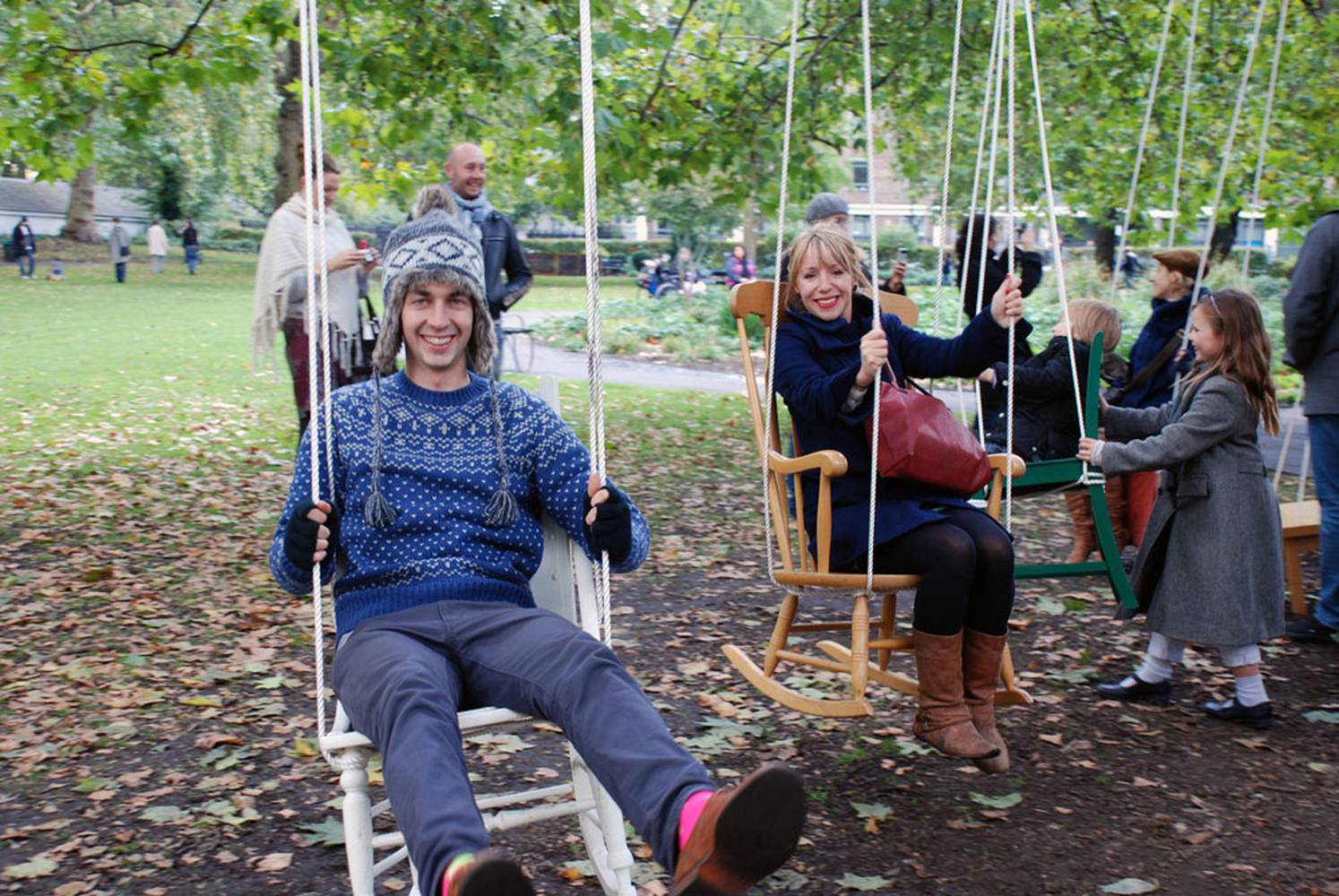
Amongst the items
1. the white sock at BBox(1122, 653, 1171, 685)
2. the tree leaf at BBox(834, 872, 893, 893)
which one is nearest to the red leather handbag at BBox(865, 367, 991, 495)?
the tree leaf at BBox(834, 872, 893, 893)

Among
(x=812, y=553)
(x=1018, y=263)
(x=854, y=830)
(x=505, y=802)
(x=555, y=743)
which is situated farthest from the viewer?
(x=1018, y=263)

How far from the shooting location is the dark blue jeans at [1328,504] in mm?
5156

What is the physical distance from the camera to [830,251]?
3.77 meters

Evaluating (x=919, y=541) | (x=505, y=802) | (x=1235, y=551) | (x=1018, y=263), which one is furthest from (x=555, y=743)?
(x=1018, y=263)

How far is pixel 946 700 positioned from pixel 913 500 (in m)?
0.56

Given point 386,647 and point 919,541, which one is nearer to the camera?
point 386,647

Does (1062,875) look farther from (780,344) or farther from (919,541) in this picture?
(780,344)

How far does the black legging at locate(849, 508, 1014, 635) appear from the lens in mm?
3430

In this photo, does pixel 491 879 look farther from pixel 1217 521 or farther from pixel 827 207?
pixel 827 207

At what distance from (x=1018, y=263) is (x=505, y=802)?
4.28 metres

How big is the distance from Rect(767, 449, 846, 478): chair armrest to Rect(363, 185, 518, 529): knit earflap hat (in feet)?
2.90

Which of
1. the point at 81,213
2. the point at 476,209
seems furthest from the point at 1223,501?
the point at 81,213

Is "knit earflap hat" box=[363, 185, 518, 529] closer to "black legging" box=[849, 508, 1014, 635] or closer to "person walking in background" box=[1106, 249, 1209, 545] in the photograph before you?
"black legging" box=[849, 508, 1014, 635]

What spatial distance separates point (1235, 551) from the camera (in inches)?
164
